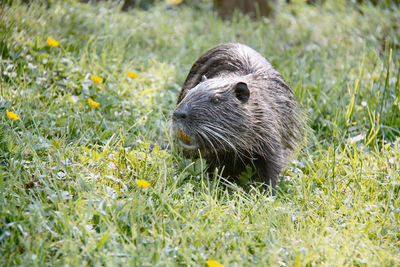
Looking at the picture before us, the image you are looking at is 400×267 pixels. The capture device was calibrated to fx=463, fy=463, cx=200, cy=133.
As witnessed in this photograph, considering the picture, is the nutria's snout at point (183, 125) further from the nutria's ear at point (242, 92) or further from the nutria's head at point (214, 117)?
the nutria's ear at point (242, 92)

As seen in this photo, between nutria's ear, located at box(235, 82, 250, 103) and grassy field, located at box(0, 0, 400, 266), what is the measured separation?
2.00ft

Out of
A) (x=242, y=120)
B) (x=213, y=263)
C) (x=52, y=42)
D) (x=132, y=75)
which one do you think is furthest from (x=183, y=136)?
(x=52, y=42)

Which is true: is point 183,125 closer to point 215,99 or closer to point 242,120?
point 215,99

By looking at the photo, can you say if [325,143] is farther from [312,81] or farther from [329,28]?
[329,28]

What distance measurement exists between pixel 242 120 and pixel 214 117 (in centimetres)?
22

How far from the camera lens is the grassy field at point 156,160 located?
2557 mm

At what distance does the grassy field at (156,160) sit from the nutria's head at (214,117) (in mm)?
225

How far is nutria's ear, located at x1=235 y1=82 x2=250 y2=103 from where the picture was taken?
3400 millimetres

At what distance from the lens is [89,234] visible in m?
2.47

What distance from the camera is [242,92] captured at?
3.44m

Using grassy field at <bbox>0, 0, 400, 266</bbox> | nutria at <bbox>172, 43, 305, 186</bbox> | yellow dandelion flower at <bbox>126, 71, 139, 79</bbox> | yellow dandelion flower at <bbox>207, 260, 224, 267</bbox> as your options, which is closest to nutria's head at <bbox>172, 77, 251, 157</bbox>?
nutria at <bbox>172, 43, 305, 186</bbox>

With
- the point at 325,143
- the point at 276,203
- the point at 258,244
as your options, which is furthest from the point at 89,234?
the point at 325,143

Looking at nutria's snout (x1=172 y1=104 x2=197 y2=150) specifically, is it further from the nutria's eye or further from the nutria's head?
the nutria's eye

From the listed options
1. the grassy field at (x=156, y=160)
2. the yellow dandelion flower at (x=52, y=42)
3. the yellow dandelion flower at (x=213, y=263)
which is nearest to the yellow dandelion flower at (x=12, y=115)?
the grassy field at (x=156, y=160)
